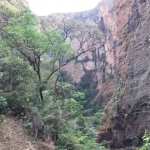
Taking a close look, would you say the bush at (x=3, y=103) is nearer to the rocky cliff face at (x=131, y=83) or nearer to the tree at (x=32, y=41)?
the tree at (x=32, y=41)

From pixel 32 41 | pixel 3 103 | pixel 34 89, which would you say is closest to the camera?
pixel 3 103

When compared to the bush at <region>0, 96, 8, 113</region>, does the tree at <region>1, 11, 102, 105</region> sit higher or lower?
higher

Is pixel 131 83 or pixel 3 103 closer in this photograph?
pixel 3 103

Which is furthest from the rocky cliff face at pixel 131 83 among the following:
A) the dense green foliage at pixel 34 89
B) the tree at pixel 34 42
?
the tree at pixel 34 42

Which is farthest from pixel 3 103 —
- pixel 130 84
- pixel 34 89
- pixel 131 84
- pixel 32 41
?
pixel 130 84

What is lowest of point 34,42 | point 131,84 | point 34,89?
point 34,89

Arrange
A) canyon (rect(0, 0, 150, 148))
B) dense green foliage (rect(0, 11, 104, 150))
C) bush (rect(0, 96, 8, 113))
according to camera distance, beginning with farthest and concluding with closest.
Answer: canyon (rect(0, 0, 150, 148)) → dense green foliage (rect(0, 11, 104, 150)) → bush (rect(0, 96, 8, 113))

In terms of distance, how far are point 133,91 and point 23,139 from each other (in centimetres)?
1464

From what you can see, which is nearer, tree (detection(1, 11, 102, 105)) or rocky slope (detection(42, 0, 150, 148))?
tree (detection(1, 11, 102, 105))

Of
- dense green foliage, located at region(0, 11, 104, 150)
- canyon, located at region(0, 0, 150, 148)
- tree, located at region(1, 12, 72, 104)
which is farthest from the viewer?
canyon, located at region(0, 0, 150, 148)

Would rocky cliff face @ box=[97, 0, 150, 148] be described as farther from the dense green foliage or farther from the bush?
the bush

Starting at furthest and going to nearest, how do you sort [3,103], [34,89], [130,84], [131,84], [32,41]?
[130,84]
[131,84]
[32,41]
[34,89]
[3,103]

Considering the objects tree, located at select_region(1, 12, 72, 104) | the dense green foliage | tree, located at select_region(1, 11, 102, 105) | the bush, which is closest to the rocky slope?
the dense green foliage

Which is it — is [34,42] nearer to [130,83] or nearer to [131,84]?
[131,84]
